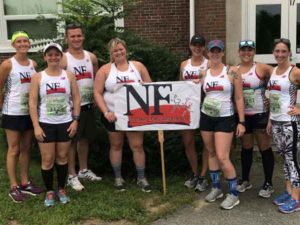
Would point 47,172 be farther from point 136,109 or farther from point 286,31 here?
point 286,31

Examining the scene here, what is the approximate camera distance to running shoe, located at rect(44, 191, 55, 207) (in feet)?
16.5

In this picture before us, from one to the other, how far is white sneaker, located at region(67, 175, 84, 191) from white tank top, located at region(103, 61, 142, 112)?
102 centimetres

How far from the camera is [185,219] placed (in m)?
4.77

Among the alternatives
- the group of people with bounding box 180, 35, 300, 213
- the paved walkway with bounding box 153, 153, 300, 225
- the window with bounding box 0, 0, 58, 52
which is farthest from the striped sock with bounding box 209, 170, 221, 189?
the window with bounding box 0, 0, 58, 52

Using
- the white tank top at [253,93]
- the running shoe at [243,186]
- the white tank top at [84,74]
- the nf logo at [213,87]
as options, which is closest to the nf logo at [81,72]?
the white tank top at [84,74]

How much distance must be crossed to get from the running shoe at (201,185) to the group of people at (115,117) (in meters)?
0.02

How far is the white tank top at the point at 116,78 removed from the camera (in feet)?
16.9

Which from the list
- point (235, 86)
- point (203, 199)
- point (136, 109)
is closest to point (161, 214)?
point (203, 199)

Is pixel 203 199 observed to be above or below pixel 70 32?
below

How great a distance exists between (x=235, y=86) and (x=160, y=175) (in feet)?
6.43

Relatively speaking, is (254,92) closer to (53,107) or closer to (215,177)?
(215,177)

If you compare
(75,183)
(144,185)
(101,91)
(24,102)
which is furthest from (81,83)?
(144,185)

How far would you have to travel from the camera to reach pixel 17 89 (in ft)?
16.5

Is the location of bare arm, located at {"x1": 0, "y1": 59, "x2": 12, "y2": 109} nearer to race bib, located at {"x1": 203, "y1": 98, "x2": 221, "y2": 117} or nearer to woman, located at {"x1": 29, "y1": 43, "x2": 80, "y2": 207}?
woman, located at {"x1": 29, "y1": 43, "x2": 80, "y2": 207}
